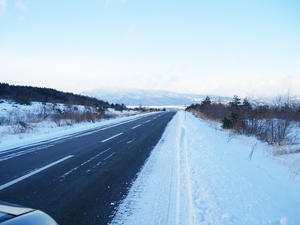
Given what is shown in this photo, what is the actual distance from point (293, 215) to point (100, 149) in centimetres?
606

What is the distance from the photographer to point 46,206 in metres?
2.89

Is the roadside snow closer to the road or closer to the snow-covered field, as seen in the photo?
the road

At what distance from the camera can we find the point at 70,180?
12.9 feet

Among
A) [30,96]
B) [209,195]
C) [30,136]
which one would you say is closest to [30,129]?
[30,136]

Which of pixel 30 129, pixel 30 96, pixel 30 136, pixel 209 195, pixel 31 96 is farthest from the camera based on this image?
pixel 31 96

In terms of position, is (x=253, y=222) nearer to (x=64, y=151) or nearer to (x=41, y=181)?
(x=41, y=181)

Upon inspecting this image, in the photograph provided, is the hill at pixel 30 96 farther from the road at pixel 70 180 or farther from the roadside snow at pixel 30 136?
the road at pixel 70 180

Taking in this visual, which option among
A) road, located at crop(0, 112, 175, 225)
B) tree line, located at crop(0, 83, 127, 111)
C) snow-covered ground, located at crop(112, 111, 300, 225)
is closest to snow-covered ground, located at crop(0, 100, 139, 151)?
road, located at crop(0, 112, 175, 225)

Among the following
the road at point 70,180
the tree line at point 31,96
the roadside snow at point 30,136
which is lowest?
the roadside snow at point 30,136

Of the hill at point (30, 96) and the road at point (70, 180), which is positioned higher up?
the hill at point (30, 96)

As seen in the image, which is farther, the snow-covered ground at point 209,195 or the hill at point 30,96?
the hill at point 30,96

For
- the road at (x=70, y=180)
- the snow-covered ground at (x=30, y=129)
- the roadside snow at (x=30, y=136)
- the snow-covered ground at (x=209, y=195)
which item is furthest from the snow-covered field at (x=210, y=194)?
the snow-covered ground at (x=30, y=129)

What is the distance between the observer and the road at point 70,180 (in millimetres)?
2852

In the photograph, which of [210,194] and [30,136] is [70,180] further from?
[30,136]
